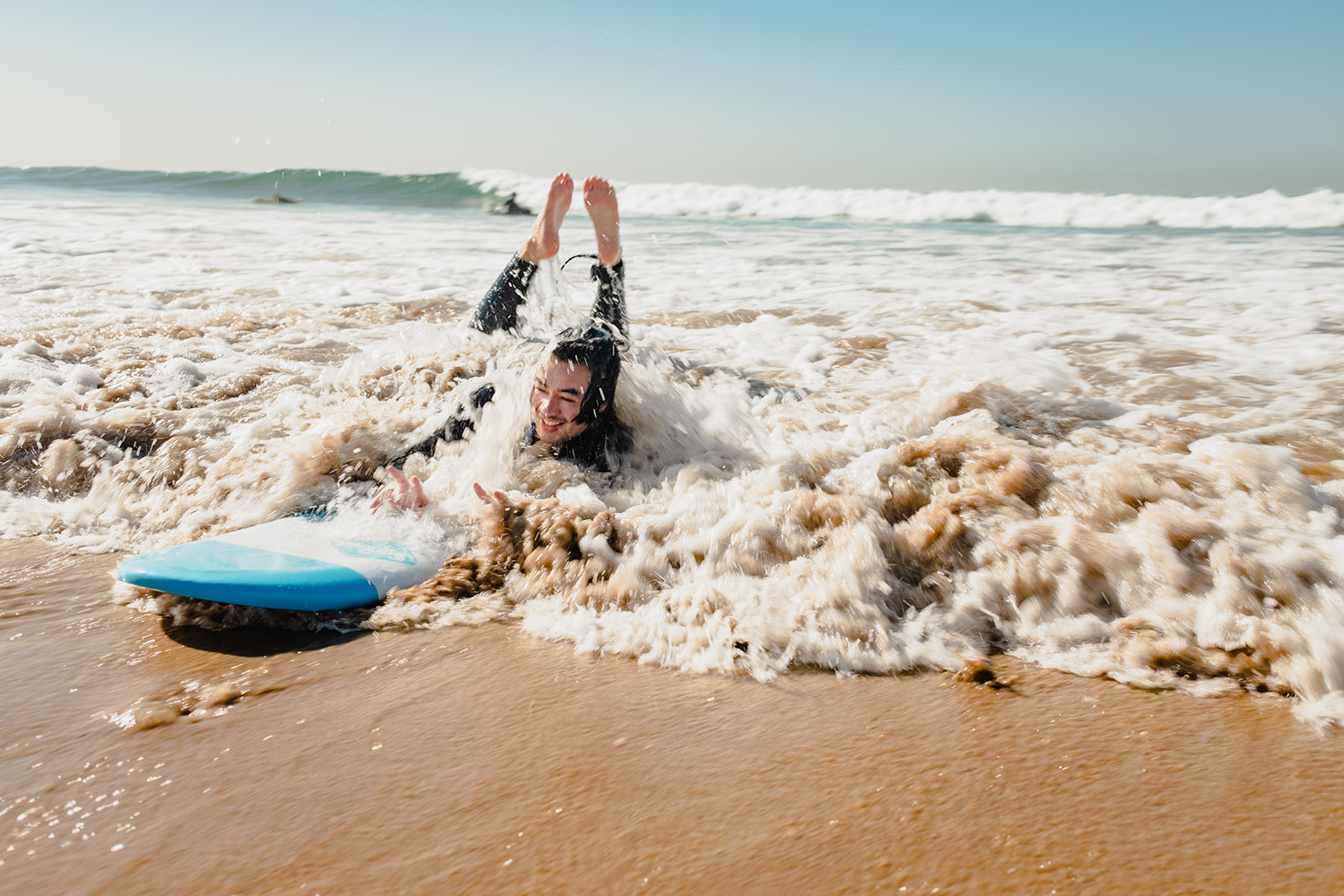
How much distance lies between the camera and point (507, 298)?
5.21 meters

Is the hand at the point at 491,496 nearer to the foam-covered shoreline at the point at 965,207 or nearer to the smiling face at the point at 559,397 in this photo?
the smiling face at the point at 559,397

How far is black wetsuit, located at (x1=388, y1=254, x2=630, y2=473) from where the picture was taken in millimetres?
3680

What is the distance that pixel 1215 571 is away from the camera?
7.59ft

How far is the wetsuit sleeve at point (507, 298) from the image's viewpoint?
5207 mm

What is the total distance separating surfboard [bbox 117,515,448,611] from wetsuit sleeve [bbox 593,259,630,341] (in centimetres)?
248

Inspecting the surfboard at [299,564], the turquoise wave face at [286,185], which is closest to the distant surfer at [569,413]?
the surfboard at [299,564]

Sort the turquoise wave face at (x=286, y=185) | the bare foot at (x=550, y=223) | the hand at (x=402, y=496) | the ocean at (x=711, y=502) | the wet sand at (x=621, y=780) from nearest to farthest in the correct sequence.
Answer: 1. the wet sand at (x=621, y=780)
2. the ocean at (x=711, y=502)
3. the hand at (x=402, y=496)
4. the bare foot at (x=550, y=223)
5. the turquoise wave face at (x=286, y=185)

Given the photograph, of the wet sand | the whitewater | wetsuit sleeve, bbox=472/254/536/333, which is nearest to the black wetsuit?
wetsuit sleeve, bbox=472/254/536/333

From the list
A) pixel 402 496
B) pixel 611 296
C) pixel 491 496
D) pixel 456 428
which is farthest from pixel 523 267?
pixel 491 496

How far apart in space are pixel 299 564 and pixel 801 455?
1.88 m

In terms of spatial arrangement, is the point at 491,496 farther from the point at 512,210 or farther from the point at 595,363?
the point at 512,210

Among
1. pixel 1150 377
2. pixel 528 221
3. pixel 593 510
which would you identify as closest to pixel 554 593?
pixel 593 510

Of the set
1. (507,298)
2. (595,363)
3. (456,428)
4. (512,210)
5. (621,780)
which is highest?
(512,210)

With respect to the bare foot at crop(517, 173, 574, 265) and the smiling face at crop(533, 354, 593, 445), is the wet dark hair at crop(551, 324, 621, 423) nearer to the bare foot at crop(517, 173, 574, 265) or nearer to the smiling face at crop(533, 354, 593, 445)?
the smiling face at crop(533, 354, 593, 445)
